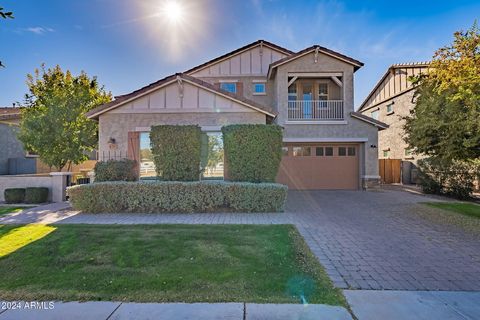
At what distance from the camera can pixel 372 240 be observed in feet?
18.5

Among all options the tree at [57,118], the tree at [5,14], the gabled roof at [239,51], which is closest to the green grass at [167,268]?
the tree at [5,14]

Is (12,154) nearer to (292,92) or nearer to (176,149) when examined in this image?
(176,149)

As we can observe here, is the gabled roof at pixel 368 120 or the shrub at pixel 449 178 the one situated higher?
the gabled roof at pixel 368 120

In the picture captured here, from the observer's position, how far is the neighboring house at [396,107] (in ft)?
60.4

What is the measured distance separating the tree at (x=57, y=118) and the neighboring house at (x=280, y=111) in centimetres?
204

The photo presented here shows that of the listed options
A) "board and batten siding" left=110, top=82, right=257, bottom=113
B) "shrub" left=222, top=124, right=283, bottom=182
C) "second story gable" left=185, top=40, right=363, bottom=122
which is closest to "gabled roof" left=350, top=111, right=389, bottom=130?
"second story gable" left=185, top=40, right=363, bottom=122

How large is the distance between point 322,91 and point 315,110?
1.80 m

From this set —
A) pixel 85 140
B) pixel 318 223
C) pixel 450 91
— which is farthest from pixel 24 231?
pixel 450 91

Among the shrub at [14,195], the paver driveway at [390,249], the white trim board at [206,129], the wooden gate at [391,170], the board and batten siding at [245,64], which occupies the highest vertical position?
the board and batten siding at [245,64]

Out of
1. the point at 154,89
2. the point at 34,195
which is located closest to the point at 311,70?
the point at 154,89

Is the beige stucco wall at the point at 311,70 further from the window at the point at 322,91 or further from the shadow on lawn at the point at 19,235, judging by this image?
the shadow on lawn at the point at 19,235

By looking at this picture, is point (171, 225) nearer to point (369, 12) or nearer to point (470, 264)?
point (470, 264)

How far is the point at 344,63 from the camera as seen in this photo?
48.3 ft

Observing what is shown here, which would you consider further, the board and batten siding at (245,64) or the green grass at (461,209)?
the board and batten siding at (245,64)
